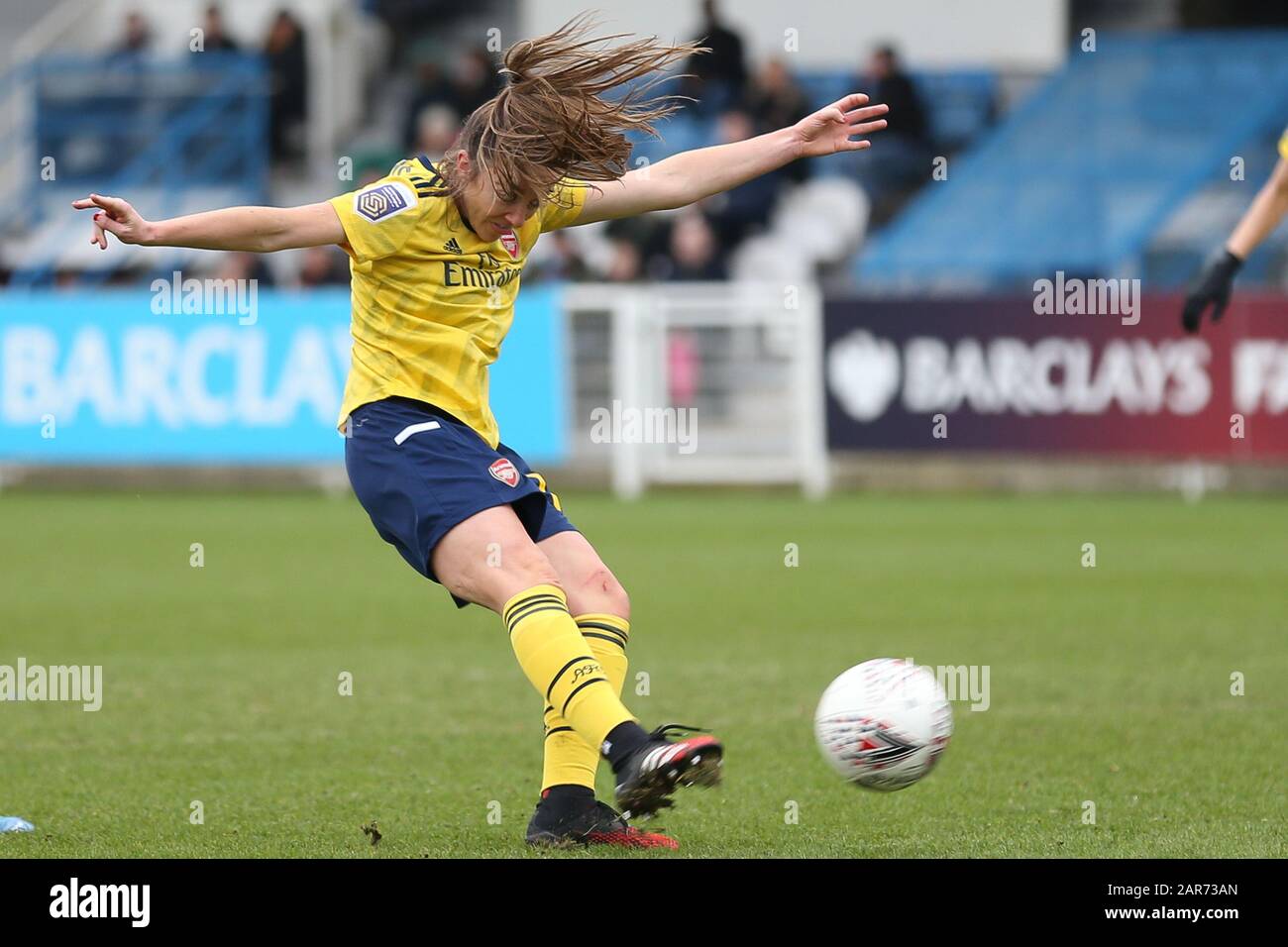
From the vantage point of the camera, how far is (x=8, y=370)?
18.0 metres

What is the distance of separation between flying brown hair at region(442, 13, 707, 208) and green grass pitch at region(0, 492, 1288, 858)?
70.3 inches

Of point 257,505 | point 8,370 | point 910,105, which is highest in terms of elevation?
point 910,105

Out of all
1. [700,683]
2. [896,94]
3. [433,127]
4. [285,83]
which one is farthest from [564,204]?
[285,83]

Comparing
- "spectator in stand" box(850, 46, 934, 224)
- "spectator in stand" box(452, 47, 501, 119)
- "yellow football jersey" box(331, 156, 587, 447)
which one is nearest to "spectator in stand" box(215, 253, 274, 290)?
"spectator in stand" box(452, 47, 501, 119)

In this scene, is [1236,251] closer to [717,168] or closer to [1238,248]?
[1238,248]

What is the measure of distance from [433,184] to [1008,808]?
248 cm

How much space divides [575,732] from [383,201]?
1530 millimetres

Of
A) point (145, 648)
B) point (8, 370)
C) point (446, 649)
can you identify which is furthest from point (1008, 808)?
point (8, 370)

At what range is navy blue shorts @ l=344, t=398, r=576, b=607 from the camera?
5082 mm

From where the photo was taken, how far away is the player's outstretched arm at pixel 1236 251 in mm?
7191

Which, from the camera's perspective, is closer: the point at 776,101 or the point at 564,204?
the point at 564,204

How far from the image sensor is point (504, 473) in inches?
206

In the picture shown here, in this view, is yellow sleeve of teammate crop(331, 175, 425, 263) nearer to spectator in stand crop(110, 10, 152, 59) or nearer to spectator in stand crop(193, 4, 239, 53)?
spectator in stand crop(193, 4, 239, 53)
